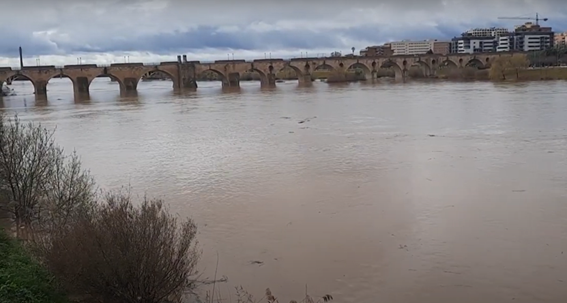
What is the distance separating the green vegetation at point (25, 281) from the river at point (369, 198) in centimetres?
200

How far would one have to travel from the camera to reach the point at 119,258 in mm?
5250

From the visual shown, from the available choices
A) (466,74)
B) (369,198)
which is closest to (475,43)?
(466,74)

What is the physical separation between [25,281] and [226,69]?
55475 mm

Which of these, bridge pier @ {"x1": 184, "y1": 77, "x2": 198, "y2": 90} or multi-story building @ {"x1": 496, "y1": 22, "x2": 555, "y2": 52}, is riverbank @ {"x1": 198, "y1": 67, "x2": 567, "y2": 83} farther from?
multi-story building @ {"x1": 496, "y1": 22, "x2": 555, "y2": 52}

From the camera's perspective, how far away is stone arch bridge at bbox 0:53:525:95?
52969 mm

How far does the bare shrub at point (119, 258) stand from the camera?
17.3 ft

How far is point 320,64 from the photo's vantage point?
6297 cm

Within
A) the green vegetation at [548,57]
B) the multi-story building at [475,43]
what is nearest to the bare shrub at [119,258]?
the green vegetation at [548,57]

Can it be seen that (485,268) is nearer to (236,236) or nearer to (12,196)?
(236,236)

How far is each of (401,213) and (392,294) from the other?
3157mm

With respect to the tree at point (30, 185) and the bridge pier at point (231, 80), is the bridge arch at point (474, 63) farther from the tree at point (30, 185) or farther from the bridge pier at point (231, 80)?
the tree at point (30, 185)

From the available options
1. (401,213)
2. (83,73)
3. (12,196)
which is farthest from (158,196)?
(83,73)

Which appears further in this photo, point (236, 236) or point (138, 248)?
point (236, 236)

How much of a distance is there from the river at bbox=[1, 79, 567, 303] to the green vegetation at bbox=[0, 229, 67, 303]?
200 cm
